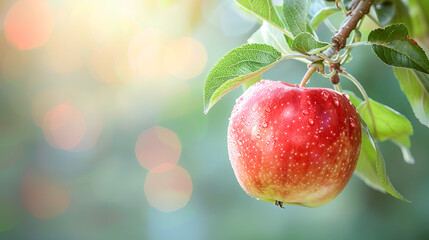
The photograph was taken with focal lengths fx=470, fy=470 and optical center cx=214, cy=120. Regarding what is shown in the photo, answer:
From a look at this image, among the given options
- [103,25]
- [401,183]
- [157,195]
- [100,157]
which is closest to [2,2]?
[103,25]

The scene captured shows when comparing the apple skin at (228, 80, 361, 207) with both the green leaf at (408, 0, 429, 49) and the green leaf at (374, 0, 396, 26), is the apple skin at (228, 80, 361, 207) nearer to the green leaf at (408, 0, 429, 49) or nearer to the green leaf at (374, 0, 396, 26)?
the green leaf at (374, 0, 396, 26)

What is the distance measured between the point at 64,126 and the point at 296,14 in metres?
4.97

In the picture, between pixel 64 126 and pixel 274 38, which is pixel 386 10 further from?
pixel 64 126

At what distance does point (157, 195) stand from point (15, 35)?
241 centimetres

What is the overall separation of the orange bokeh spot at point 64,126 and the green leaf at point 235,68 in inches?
181

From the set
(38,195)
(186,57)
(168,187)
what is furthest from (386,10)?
(38,195)

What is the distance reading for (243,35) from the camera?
10.2ft

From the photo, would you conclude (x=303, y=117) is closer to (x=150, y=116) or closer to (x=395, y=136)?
(x=395, y=136)

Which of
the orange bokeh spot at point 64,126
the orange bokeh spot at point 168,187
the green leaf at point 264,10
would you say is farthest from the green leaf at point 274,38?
the orange bokeh spot at point 64,126

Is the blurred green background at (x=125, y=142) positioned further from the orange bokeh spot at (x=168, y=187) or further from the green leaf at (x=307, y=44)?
the green leaf at (x=307, y=44)

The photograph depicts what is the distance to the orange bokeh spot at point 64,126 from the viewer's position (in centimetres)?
488

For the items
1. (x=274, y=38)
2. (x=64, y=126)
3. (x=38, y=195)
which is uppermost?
(x=274, y=38)

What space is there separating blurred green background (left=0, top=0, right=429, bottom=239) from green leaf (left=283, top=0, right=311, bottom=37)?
2178 millimetres

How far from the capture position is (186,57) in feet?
13.0
